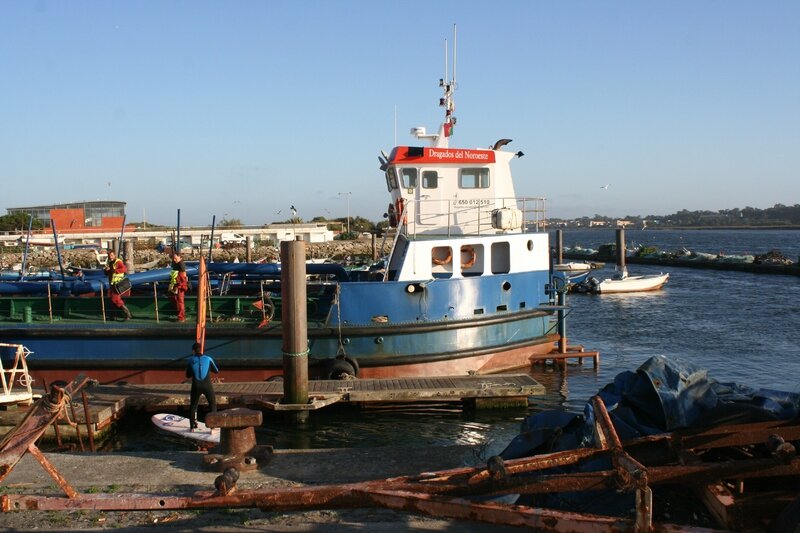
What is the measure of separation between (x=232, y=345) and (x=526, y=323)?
21.4ft

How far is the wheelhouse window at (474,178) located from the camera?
16.4 meters

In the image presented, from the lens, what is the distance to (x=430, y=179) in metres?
16.4

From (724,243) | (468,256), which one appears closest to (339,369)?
(468,256)

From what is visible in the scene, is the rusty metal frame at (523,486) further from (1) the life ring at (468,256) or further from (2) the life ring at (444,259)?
(1) the life ring at (468,256)

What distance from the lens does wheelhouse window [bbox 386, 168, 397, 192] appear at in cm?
1644

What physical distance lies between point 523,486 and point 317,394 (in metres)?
6.93

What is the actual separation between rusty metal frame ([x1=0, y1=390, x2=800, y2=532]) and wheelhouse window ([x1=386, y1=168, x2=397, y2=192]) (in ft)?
37.5

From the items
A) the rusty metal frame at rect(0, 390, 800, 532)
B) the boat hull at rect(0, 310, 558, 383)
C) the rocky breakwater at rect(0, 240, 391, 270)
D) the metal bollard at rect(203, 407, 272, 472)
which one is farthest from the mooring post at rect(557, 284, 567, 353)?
the rocky breakwater at rect(0, 240, 391, 270)

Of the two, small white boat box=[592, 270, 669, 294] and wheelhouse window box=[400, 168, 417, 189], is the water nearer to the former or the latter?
small white boat box=[592, 270, 669, 294]

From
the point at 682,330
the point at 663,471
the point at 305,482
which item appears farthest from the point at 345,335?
the point at 682,330

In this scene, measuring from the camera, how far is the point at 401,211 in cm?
1602

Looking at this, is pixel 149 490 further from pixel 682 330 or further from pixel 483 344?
pixel 682 330

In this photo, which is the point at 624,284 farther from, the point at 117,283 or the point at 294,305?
the point at 294,305

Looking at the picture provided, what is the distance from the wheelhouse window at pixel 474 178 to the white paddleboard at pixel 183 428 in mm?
8436
